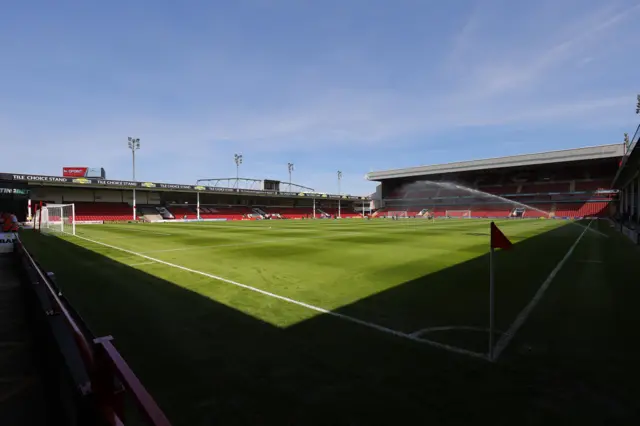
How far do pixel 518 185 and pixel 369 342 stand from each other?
86.2m

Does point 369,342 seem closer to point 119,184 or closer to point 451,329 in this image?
point 451,329

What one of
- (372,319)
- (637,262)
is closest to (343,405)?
(372,319)

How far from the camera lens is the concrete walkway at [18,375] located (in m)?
3.05

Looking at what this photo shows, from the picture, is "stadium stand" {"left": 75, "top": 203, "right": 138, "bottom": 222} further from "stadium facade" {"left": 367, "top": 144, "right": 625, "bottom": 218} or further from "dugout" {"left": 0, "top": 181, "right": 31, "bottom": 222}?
"stadium facade" {"left": 367, "top": 144, "right": 625, "bottom": 218}

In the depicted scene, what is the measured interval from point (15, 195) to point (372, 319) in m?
27.6

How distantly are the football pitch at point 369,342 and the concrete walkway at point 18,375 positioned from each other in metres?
0.87

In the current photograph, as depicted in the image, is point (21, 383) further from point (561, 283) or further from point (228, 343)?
point (561, 283)

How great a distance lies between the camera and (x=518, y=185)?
252 ft

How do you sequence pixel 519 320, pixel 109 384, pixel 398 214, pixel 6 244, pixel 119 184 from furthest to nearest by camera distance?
pixel 398 214 → pixel 119 184 → pixel 6 244 → pixel 519 320 → pixel 109 384

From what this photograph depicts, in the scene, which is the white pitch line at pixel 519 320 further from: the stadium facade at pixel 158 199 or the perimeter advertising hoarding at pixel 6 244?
the stadium facade at pixel 158 199

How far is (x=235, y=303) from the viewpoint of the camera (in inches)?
255

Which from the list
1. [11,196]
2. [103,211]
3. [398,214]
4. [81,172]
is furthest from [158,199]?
[398,214]

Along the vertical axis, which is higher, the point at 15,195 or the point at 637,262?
the point at 15,195

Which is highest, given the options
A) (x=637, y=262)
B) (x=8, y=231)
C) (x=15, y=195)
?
(x=15, y=195)
